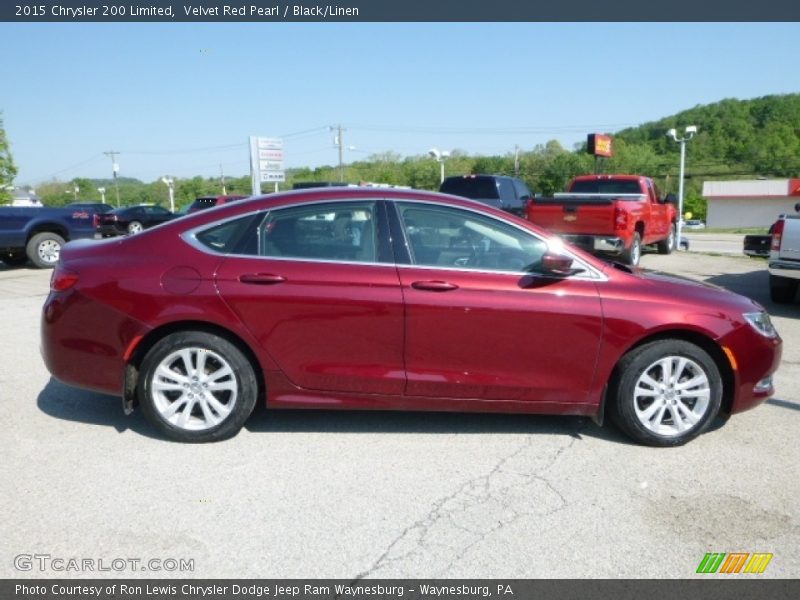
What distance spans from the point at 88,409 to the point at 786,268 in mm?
8313

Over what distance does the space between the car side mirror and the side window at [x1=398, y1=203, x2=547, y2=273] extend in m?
0.12

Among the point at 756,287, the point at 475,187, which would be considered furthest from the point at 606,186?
the point at 756,287

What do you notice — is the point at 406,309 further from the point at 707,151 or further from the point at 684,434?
the point at 707,151

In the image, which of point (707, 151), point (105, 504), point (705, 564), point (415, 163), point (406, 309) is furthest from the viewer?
point (415, 163)

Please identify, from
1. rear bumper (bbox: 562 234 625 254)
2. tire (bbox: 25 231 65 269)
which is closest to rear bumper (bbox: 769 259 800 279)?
rear bumper (bbox: 562 234 625 254)

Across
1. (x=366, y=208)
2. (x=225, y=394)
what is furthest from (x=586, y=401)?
(x=225, y=394)

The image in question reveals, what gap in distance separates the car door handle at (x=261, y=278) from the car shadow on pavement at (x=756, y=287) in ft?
23.7

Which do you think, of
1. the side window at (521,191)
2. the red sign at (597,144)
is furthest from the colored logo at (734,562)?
the red sign at (597,144)

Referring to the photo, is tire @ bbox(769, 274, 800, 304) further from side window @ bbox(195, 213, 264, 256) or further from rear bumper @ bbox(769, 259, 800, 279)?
side window @ bbox(195, 213, 264, 256)

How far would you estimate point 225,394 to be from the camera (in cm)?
382

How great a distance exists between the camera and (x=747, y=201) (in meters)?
65.0

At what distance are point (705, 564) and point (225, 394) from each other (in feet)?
9.16

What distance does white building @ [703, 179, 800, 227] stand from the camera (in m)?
61.3

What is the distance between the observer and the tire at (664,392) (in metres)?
3.78
